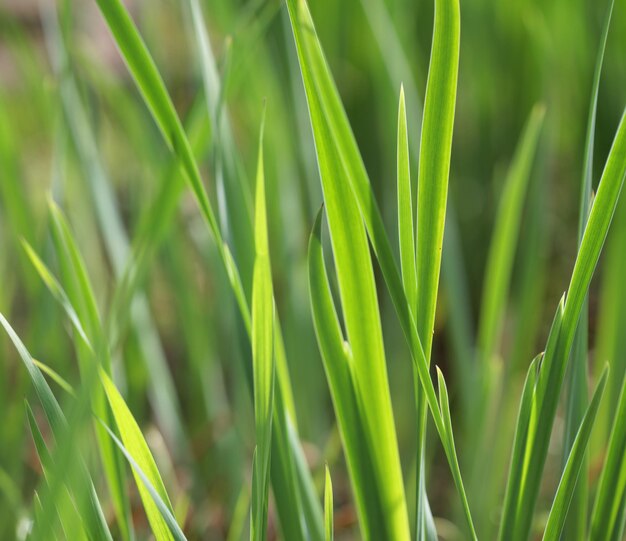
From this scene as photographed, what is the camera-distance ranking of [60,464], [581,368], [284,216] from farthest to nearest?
[284,216] < [581,368] < [60,464]

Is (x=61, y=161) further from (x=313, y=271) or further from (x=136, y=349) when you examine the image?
(x=313, y=271)

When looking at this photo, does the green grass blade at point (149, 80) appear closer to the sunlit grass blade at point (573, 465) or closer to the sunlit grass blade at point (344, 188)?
the sunlit grass blade at point (344, 188)

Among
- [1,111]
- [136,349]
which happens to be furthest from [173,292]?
[1,111]

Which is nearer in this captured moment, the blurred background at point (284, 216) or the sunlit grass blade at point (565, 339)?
the sunlit grass blade at point (565, 339)

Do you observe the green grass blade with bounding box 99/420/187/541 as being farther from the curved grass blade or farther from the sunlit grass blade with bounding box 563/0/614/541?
the sunlit grass blade with bounding box 563/0/614/541

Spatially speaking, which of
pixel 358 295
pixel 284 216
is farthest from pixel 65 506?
pixel 284 216

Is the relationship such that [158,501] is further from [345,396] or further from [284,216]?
[284,216]

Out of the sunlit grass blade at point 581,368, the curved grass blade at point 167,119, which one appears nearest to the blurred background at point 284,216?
the curved grass blade at point 167,119
